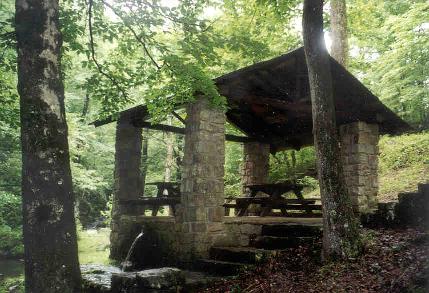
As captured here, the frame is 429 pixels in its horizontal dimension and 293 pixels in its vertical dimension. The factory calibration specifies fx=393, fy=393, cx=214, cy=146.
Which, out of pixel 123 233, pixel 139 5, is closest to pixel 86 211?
pixel 123 233

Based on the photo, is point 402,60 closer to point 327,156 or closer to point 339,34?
point 339,34

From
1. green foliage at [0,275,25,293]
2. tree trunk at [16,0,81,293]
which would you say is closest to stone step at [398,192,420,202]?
tree trunk at [16,0,81,293]

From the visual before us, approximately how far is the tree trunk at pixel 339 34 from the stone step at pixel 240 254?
7.25m

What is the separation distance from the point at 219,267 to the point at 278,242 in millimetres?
1307

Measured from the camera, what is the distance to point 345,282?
17.3 ft

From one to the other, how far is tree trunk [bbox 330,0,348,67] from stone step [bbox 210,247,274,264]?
7.25 m

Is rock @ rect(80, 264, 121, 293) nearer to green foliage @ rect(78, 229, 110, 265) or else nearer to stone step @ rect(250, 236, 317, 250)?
stone step @ rect(250, 236, 317, 250)

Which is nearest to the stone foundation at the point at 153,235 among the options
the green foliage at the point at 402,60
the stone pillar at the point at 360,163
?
the stone pillar at the point at 360,163

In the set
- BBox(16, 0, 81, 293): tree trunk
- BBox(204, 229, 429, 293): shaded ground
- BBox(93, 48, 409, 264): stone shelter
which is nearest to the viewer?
BBox(16, 0, 81, 293): tree trunk

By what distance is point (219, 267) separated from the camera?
7.18 m

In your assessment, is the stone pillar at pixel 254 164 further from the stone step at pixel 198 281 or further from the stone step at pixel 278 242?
the stone step at pixel 198 281

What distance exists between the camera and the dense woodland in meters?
6.87

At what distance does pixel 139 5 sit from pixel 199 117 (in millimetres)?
2381

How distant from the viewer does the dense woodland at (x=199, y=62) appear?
6.87 meters
